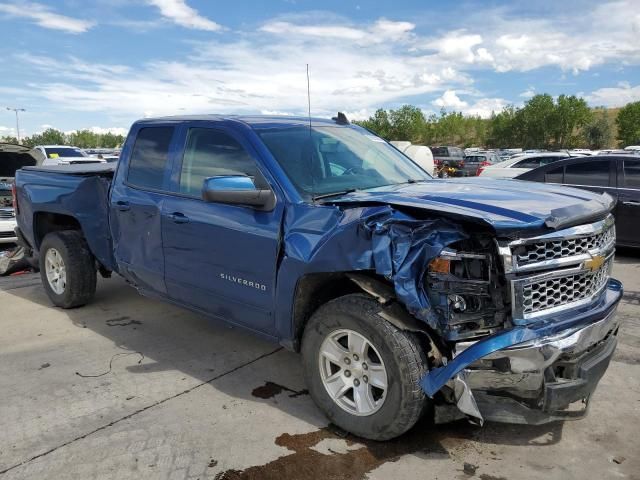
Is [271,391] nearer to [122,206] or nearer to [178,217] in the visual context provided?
[178,217]

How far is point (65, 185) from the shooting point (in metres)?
5.61

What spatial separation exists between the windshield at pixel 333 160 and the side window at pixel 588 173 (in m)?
5.40

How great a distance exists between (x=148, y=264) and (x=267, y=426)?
1817mm

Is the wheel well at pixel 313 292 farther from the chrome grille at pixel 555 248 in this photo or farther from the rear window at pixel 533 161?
the rear window at pixel 533 161

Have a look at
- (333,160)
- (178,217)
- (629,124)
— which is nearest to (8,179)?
(178,217)

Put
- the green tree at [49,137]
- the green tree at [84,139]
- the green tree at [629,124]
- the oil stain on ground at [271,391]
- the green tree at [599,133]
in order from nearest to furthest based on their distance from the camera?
1. the oil stain on ground at [271,391]
2. the green tree at [629,124]
3. the green tree at [599,133]
4. the green tree at [49,137]
5. the green tree at [84,139]

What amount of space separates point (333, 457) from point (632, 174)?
7509 millimetres

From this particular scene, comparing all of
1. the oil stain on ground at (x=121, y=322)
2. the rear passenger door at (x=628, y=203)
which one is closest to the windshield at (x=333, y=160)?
the oil stain on ground at (x=121, y=322)

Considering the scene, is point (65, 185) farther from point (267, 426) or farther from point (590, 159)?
point (590, 159)

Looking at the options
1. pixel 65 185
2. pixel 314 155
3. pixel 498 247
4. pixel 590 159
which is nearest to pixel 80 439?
pixel 314 155

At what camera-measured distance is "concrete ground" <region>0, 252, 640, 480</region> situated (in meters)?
3.01

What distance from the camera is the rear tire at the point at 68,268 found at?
5680 mm

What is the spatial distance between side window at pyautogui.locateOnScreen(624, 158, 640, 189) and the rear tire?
7661mm

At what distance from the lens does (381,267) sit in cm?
288
